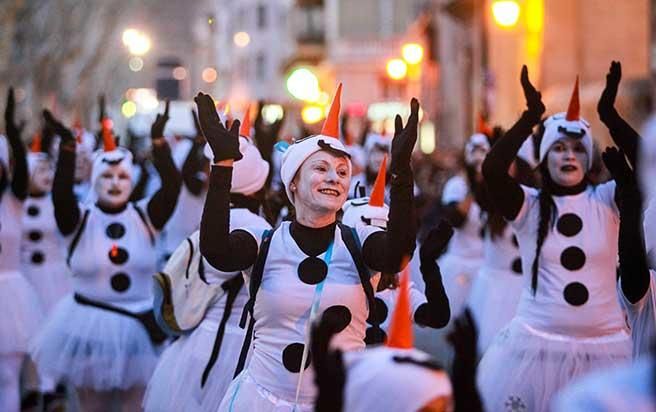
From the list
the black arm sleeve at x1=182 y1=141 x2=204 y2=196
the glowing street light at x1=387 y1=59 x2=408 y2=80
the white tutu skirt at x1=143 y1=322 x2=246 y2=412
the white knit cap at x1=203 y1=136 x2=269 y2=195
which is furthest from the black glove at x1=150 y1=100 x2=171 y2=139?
the glowing street light at x1=387 y1=59 x2=408 y2=80

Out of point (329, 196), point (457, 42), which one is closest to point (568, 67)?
point (329, 196)

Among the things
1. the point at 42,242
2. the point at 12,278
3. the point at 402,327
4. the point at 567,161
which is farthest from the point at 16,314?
the point at 402,327

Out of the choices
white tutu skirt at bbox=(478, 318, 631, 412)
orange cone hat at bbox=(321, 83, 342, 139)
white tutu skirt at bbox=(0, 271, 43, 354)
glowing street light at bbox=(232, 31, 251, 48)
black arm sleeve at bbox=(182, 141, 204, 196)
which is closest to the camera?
orange cone hat at bbox=(321, 83, 342, 139)

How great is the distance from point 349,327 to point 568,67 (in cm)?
1876

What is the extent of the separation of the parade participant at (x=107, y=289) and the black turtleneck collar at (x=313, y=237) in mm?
3510

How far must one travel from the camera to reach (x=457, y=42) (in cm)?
4844

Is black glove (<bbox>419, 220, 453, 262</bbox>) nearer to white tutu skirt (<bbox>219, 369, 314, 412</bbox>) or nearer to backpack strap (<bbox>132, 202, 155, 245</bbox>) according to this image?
white tutu skirt (<bbox>219, 369, 314, 412</bbox>)

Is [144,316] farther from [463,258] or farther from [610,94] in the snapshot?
[463,258]

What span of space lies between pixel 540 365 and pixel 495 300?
418cm

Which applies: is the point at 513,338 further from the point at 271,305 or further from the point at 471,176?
the point at 471,176

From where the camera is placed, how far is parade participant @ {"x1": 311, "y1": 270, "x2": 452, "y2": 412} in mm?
4156

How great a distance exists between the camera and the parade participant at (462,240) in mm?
13281

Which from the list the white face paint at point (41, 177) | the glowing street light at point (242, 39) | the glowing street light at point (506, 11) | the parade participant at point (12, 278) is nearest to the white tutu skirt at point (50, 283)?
the white face paint at point (41, 177)

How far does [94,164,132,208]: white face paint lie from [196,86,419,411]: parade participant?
3912mm
